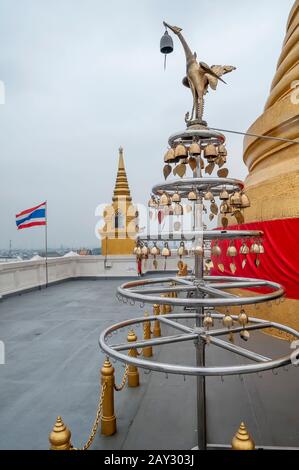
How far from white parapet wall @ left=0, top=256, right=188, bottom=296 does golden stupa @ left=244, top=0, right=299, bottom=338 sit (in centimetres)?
1284

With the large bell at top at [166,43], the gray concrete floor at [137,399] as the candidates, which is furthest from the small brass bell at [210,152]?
the gray concrete floor at [137,399]

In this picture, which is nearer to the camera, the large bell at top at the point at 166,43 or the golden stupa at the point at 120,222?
the large bell at top at the point at 166,43

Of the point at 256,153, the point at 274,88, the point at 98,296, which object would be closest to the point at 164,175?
the point at 256,153

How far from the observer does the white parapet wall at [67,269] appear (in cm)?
1703

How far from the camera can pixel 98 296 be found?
1698cm

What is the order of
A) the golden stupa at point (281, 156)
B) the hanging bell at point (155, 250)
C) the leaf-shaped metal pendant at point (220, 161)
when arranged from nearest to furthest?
the hanging bell at point (155, 250) < the leaf-shaped metal pendant at point (220, 161) < the golden stupa at point (281, 156)

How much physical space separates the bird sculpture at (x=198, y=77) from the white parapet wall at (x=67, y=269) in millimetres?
14733

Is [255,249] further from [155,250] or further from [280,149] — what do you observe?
[280,149]

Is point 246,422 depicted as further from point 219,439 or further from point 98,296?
point 98,296

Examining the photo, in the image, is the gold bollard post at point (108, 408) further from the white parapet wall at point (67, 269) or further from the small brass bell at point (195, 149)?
the white parapet wall at point (67, 269)

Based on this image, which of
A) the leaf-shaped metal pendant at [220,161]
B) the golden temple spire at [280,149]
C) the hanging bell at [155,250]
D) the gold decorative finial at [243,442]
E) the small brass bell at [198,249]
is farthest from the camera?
the golden temple spire at [280,149]

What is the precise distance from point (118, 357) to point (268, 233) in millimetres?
5639

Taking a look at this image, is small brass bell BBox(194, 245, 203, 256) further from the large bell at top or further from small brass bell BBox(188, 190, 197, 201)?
the large bell at top

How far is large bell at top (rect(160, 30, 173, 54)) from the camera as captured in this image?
483 cm
